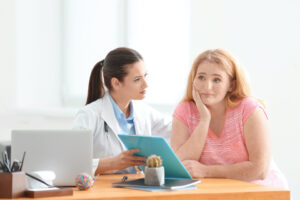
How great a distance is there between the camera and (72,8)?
4266 mm

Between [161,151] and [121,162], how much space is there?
318mm

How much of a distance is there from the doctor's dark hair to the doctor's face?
0.08 ft

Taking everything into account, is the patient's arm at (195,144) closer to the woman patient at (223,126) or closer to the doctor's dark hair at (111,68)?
the woman patient at (223,126)

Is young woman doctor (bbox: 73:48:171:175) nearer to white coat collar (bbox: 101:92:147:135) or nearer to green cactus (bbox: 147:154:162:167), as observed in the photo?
white coat collar (bbox: 101:92:147:135)

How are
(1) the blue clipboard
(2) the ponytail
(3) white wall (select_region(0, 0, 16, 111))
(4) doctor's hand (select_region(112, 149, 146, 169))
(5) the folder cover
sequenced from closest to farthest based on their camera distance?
(5) the folder cover → (1) the blue clipboard → (4) doctor's hand (select_region(112, 149, 146, 169)) → (2) the ponytail → (3) white wall (select_region(0, 0, 16, 111))

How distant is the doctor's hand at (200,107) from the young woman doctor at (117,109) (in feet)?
1.11

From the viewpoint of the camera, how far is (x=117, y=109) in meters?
2.59

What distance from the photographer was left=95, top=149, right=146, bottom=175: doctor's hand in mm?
1988

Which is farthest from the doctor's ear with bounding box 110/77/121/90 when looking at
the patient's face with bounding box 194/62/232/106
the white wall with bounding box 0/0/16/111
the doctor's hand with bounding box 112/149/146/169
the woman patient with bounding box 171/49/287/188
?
the white wall with bounding box 0/0/16/111

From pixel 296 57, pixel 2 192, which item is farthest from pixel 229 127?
pixel 296 57

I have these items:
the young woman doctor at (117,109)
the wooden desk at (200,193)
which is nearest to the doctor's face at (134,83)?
the young woman doctor at (117,109)

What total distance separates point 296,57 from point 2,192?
311 centimetres

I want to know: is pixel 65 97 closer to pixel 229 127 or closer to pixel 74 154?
pixel 229 127

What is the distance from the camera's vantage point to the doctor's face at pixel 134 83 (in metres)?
2.61
